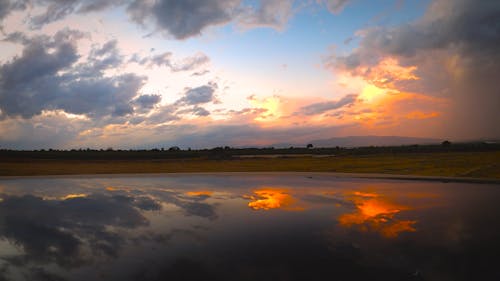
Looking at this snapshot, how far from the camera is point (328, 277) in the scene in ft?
17.2

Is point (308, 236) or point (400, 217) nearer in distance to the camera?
point (308, 236)

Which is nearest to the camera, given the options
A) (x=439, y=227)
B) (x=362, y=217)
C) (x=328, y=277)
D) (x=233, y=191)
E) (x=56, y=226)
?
(x=328, y=277)

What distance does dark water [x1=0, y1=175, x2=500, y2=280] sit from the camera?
556 cm

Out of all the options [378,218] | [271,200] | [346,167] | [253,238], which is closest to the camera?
[253,238]

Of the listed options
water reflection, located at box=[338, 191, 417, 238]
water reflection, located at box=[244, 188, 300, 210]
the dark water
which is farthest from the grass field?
water reflection, located at box=[244, 188, 300, 210]

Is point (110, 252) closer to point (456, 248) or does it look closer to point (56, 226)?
point (56, 226)

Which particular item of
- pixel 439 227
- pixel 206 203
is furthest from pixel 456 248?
pixel 206 203

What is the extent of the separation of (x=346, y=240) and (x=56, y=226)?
8.34m

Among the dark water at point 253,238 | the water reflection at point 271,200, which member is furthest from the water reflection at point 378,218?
the water reflection at point 271,200

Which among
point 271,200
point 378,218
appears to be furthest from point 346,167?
point 378,218

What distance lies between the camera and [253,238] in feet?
25.1

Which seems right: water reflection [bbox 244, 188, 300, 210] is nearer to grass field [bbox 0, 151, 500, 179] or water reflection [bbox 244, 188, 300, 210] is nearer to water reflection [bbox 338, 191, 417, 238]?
water reflection [bbox 338, 191, 417, 238]

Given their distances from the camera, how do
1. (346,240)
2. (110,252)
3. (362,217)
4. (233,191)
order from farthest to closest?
(233,191) < (362,217) < (346,240) < (110,252)

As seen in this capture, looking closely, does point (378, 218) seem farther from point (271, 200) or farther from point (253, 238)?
point (271, 200)
